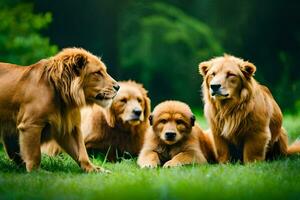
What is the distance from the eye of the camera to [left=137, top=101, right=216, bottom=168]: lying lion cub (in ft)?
28.5

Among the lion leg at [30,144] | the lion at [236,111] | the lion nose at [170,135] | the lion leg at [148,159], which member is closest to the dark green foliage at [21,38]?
the lion leg at [148,159]

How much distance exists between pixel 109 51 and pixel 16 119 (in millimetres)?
10304

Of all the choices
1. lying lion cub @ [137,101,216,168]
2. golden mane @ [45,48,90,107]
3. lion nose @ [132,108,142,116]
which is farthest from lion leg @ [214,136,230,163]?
golden mane @ [45,48,90,107]

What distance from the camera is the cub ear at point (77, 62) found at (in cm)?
795

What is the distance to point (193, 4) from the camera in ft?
83.2

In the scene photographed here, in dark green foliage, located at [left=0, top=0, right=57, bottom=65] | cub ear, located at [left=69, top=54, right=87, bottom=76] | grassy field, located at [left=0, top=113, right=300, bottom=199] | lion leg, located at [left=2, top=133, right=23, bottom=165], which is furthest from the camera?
dark green foliage, located at [left=0, top=0, right=57, bottom=65]

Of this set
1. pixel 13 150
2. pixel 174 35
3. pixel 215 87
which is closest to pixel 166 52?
pixel 174 35

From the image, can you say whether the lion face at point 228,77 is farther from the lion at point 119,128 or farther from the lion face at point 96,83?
the lion at point 119,128

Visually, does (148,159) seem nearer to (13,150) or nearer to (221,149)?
(221,149)

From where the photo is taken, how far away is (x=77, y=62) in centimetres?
796

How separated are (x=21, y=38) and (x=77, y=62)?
701cm

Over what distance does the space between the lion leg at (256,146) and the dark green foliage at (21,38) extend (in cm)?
670

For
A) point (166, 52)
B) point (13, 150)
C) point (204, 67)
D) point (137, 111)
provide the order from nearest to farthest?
point (13, 150) → point (204, 67) → point (137, 111) → point (166, 52)

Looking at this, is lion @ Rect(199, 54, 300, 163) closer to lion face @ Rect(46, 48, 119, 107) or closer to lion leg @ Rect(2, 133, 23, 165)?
lion face @ Rect(46, 48, 119, 107)
